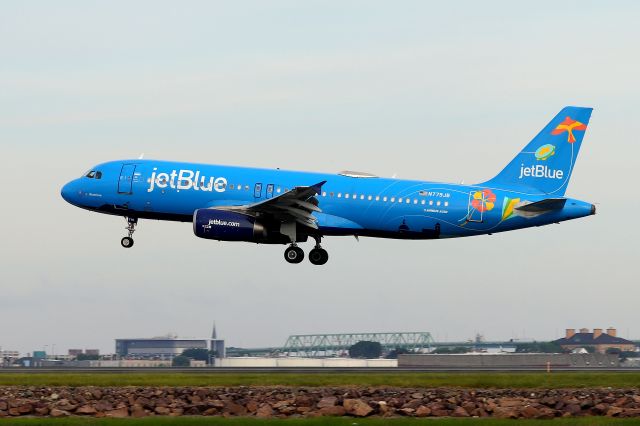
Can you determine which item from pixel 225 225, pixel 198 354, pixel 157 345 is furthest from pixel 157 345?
pixel 225 225

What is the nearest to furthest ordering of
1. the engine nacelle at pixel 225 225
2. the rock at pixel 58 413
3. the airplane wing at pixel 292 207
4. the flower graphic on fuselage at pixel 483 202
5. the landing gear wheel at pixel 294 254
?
the rock at pixel 58 413 < the airplane wing at pixel 292 207 < the engine nacelle at pixel 225 225 < the flower graphic on fuselage at pixel 483 202 < the landing gear wheel at pixel 294 254

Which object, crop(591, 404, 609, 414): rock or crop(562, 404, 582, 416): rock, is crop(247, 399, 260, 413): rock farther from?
crop(591, 404, 609, 414): rock

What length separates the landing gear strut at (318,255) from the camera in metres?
61.4

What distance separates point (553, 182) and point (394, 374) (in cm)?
1926

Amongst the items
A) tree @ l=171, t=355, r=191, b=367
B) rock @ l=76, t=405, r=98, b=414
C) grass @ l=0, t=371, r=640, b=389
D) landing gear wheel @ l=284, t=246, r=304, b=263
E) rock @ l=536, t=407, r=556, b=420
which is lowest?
rock @ l=536, t=407, r=556, b=420

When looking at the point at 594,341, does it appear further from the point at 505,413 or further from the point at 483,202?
the point at 505,413

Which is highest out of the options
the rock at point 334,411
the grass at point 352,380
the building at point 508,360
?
the building at point 508,360

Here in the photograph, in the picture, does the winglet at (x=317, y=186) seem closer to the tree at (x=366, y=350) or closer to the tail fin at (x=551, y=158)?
the tail fin at (x=551, y=158)

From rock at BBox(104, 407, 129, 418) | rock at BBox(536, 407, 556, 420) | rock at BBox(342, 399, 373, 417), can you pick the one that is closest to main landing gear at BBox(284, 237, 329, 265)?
rock at BBox(342, 399, 373, 417)

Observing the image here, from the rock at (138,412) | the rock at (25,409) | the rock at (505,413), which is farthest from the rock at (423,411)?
the rock at (25,409)

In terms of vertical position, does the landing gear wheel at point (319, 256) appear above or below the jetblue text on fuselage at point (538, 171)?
below

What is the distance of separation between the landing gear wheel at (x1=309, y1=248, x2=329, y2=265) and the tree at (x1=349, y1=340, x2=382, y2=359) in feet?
114

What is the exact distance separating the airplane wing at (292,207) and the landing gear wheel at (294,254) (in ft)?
5.50

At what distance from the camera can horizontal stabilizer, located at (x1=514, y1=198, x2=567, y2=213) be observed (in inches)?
2329
